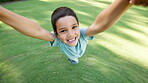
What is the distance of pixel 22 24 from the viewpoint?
3.57 ft

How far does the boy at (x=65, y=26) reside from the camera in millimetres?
958

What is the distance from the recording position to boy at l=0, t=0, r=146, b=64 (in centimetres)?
96

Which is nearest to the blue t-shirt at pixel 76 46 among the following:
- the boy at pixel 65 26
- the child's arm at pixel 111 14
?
the boy at pixel 65 26

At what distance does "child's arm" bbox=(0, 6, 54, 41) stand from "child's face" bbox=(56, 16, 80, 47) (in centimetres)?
10

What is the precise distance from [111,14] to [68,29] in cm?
40

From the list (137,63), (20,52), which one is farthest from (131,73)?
(20,52)

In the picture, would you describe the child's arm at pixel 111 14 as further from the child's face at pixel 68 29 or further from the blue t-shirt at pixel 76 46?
the blue t-shirt at pixel 76 46

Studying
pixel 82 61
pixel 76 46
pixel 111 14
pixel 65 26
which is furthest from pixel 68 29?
pixel 82 61

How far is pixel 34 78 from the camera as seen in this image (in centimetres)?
175

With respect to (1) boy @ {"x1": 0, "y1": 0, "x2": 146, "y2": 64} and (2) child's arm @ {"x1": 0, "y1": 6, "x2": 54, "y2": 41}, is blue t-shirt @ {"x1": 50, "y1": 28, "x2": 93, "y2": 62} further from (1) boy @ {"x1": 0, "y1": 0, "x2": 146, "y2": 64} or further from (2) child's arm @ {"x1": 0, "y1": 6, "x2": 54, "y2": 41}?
(2) child's arm @ {"x1": 0, "y1": 6, "x2": 54, "y2": 41}

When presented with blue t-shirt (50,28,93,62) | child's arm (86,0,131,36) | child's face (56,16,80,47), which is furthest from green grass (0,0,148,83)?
child's arm (86,0,131,36)

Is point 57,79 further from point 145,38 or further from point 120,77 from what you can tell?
point 145,38

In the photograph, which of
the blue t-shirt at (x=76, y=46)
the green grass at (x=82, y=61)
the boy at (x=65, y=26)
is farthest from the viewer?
the green grass at (x=82, y=61)

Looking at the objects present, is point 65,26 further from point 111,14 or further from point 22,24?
point 111,14
